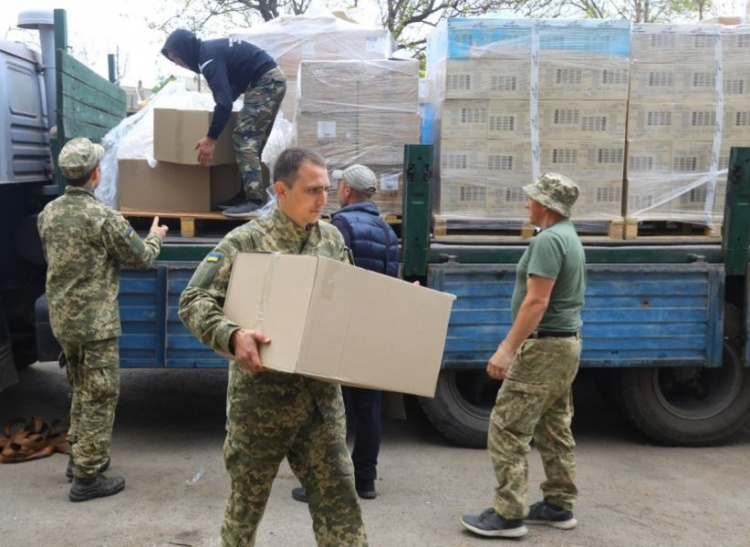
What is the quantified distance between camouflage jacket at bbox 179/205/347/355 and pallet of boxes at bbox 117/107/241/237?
249 centimetres

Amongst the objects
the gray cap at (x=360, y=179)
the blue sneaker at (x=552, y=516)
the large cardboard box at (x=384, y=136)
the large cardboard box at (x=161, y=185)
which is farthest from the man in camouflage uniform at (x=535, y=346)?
the large cardboard box at (x=161, y=185)

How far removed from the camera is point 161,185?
541cm

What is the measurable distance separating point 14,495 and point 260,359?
2.68 meters

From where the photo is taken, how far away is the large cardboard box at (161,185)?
5.40m

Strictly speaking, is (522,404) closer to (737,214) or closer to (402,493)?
(402,493)

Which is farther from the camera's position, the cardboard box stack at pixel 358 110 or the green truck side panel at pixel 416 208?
the cardboard box stack at pixel 358 110

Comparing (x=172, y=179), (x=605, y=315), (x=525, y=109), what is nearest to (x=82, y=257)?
(x=172, y=179)

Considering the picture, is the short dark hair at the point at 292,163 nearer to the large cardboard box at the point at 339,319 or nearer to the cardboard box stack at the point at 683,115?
the large cardboard box at the point at 339,319

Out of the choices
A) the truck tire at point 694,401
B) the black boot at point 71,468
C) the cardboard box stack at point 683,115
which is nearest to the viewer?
the black boot at point 71,468

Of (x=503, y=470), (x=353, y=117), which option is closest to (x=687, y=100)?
(x=353, y=117)

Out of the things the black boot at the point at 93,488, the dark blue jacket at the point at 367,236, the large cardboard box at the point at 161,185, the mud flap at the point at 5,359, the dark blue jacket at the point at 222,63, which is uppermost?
the dark blue jacket at the point at 222,63

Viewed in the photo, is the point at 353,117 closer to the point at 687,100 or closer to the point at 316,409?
the point at 687,100

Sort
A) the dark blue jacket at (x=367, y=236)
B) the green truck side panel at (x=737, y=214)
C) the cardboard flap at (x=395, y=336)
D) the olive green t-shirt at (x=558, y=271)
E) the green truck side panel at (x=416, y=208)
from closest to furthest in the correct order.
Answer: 1. the cardboard flap at (x=395, y=336)
2. the olive green t-shirt at (x=558, y=271)
3. the dark blue jacket at (x=367, y=236)
4. the green truck side panel at (x=416, y=208)
5. the green truck side panel at (x=737, y=214)

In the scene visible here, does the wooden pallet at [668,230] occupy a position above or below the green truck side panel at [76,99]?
below
